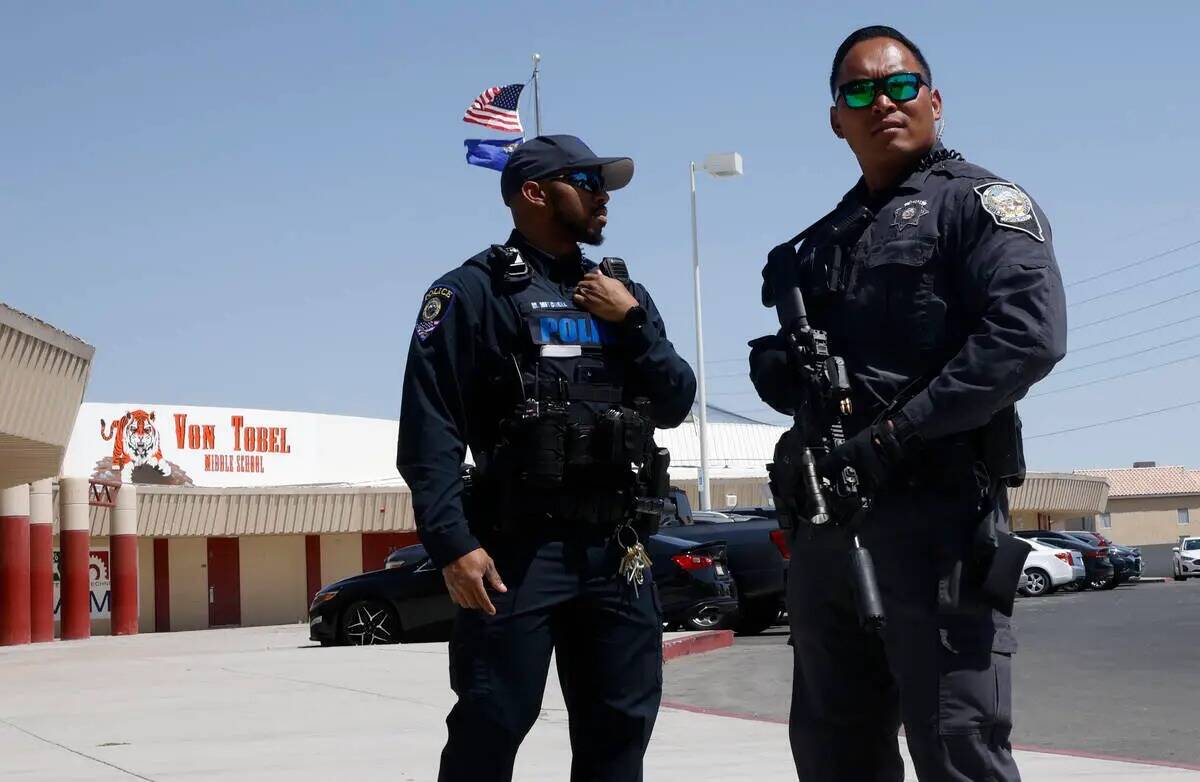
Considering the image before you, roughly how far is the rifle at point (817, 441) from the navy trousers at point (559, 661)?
0.66 metres

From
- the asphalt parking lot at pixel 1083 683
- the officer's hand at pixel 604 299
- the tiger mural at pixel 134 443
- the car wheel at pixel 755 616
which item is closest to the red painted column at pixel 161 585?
the tiger mural at pixel 134 443

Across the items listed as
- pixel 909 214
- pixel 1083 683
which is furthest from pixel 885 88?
pixel 1083 683

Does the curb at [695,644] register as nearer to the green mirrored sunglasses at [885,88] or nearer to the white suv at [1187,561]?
the green mirrored sunglasses at [885,88]

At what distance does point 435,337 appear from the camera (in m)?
4.04

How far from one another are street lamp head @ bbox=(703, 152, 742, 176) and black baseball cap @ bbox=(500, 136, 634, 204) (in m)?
31.7

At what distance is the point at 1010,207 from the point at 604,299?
1175 mm

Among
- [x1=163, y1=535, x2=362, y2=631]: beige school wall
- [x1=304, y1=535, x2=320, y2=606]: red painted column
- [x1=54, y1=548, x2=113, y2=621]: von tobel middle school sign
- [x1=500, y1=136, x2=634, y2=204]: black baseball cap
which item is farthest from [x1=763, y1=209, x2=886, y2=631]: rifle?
[x1=304, y1=535, x2=320, y2=606]: red painted column

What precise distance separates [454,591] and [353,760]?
3879 mm

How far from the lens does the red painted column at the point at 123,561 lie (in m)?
35.8

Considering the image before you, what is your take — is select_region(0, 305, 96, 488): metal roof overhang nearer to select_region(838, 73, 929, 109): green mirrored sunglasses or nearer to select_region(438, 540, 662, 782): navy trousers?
select_region(438, 540, 662, 782): navy trousers

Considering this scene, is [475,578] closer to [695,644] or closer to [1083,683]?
[1083,683]

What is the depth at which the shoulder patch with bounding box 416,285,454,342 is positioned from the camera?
4055 millimetres

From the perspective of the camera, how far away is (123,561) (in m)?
35.8

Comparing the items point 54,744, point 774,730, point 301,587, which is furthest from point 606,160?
point 301,587
